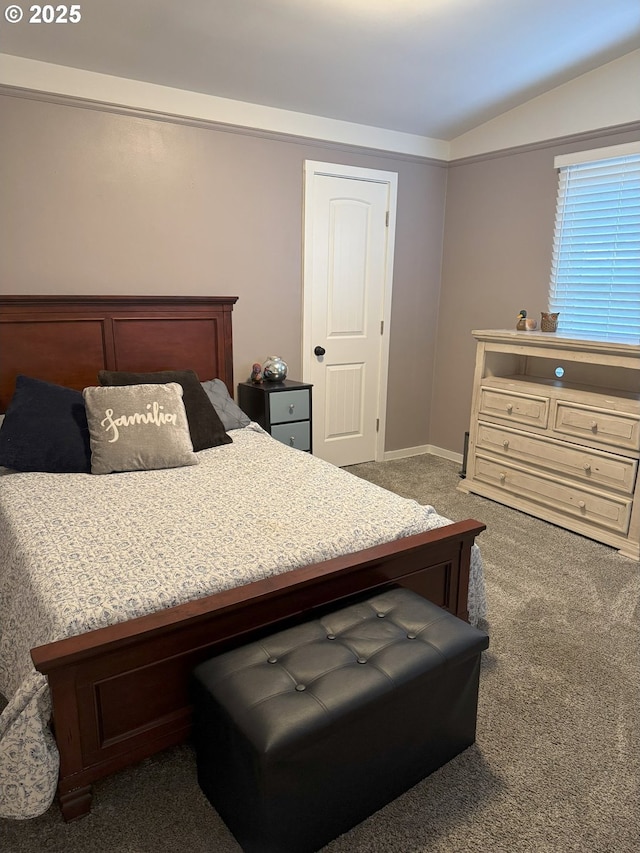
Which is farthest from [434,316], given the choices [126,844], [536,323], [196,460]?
[126,844]

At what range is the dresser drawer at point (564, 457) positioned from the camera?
3115 mm

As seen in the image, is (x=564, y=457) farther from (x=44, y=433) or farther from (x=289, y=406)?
(x=44, y=433)

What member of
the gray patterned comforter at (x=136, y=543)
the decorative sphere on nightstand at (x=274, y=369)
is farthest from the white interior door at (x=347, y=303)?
the gray patterned comforter at (x=136, y=543)

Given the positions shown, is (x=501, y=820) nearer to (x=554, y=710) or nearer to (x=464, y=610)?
(x=554, y=710)

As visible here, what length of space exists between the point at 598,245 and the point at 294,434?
221cm

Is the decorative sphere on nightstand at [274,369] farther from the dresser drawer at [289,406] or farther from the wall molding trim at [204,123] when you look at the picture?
the wall molding trim at [204,123]

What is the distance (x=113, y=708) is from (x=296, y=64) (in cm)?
316

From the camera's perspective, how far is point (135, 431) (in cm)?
260

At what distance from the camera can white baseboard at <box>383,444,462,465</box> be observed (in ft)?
15.6

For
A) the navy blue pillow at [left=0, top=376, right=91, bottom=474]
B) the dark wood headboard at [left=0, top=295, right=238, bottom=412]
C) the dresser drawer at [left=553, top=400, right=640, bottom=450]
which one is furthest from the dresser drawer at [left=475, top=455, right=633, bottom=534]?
the navy blue pillow at [left=0, top=376, right=91, bottom=474]

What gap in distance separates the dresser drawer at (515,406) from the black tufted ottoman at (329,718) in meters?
2.11

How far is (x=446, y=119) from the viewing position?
4055mm

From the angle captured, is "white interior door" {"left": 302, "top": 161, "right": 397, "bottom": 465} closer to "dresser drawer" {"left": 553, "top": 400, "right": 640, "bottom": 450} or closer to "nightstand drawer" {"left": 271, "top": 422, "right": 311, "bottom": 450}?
"nightstand drawer" {"left": 271, "top": 422, "right": 311, "bottom": 450}

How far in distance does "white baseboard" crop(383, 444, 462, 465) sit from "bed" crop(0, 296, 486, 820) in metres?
2.04
